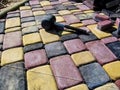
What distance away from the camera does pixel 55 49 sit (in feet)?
7.19

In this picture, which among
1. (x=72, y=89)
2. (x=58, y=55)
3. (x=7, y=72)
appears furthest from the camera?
(x=58, y=55)

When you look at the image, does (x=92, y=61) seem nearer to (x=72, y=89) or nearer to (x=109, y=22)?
(x=72, y=89)

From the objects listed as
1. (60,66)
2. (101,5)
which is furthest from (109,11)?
(60,66)

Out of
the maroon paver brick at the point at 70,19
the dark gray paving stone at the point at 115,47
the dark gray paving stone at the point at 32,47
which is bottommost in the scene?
the dark gray paving stone at the point at 115,47

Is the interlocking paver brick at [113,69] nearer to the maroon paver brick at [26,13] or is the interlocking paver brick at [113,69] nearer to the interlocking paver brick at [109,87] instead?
the interlocking paver brick at [109,87]

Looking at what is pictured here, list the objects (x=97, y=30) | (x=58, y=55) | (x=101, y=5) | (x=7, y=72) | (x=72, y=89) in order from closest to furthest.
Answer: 1. (x=72, y=89)
2. (x=7, y=72)
3. (x=58, y=55)
4. (x=97, y=30)
5. (x=101, y=5)

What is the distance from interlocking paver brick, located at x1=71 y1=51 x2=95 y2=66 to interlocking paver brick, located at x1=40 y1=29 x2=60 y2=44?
A: 420mm

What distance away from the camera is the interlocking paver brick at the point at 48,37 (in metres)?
2.37

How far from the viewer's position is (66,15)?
3041mm

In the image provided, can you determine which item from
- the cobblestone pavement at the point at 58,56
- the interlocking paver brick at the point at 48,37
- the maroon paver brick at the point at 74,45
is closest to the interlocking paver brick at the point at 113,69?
the cobblestone pavement at the point at 58,56

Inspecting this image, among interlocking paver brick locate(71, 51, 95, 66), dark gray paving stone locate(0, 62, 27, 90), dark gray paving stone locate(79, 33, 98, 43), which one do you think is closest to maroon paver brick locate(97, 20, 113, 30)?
dark gray paving stone locate(79, 33, 98, 43)

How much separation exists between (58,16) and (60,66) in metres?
1.28

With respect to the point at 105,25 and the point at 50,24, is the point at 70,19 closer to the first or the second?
the point at 50,24

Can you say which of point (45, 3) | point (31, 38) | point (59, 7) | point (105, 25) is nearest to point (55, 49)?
point (31, 38)
